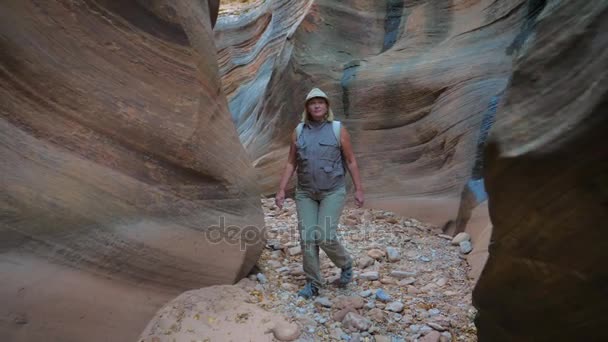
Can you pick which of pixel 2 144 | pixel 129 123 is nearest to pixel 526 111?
pixel 129 123

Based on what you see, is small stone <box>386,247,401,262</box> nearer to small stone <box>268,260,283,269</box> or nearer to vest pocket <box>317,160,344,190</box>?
small stone <box>268,260,283,269</box>

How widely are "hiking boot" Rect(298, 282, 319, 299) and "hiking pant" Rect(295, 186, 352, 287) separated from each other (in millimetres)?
35

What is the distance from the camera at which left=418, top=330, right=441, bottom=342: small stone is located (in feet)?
11.0

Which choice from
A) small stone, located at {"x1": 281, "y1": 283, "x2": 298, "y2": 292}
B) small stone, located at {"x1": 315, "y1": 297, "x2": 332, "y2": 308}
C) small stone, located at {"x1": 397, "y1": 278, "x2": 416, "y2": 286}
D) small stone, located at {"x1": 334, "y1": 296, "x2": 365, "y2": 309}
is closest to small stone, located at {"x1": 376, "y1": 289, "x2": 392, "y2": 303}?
small stone, located at {"x1": 334, "y1": 296, "x2": 365, "y2": 309}

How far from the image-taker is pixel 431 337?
3.38 meters

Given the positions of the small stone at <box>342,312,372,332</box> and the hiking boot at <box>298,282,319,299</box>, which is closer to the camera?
the small stone at <box>342,312,372,332</box>

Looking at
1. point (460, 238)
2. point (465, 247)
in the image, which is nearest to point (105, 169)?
point (465, 247)

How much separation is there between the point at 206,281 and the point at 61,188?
1218 mm

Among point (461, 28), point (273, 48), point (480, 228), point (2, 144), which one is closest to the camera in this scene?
point (2, 144)

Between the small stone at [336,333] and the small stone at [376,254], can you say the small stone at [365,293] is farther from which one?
the small stone at [376,254]

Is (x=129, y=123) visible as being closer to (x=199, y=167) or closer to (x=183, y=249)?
(x=199, y=167)

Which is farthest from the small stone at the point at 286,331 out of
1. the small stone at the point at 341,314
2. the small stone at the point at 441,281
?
the small stone at the point at 441,281

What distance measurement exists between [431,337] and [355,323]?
54 cm

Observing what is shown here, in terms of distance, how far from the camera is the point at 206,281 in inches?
143
